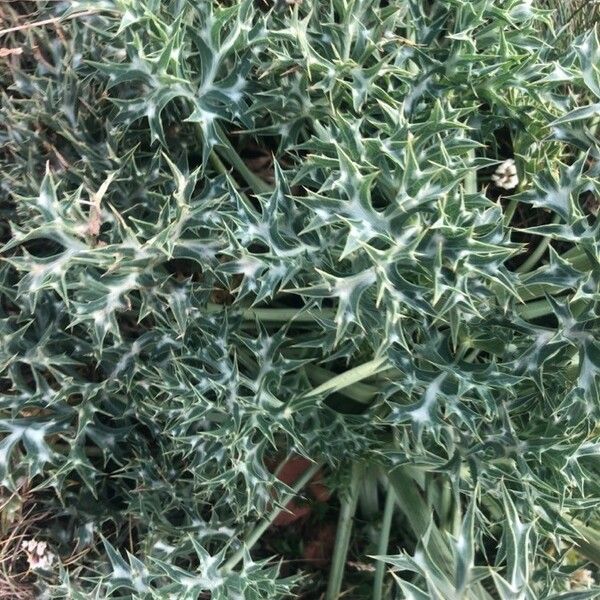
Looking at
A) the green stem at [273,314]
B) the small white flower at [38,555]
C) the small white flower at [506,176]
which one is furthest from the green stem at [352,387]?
the small white flower at [38,555]

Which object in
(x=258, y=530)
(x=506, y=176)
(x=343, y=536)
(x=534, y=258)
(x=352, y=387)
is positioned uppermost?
(x=506, y=176)

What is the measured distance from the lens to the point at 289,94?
1.16 metres

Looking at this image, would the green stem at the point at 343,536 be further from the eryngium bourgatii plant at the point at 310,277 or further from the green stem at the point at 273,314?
the green stem at the point at 273,314

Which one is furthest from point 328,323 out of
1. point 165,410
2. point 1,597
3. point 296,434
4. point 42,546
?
point 1,597

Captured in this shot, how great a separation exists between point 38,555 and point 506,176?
1.29m

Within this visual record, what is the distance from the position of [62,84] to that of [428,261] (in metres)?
0.81

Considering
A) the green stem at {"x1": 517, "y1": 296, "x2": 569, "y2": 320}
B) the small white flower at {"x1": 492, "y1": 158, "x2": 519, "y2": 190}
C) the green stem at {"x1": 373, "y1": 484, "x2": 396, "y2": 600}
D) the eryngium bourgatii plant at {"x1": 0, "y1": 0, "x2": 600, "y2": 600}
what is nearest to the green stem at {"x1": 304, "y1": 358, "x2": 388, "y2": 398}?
the eryngium bourgatii plant at {"x1": 0, "y1": 0, "x2": 600, "y2": 600}

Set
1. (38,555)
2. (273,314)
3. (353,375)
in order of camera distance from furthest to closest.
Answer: (38,555) < (273,314) < (353,375)

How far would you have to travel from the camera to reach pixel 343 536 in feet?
4.64

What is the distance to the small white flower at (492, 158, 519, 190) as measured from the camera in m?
1.36

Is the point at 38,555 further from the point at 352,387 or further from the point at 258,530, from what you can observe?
the point at 352,387

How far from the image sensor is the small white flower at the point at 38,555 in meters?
1.45

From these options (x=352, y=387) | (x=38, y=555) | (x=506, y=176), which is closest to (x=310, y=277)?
(x=352, y=387)

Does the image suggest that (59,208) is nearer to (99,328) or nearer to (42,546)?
(99,328)
